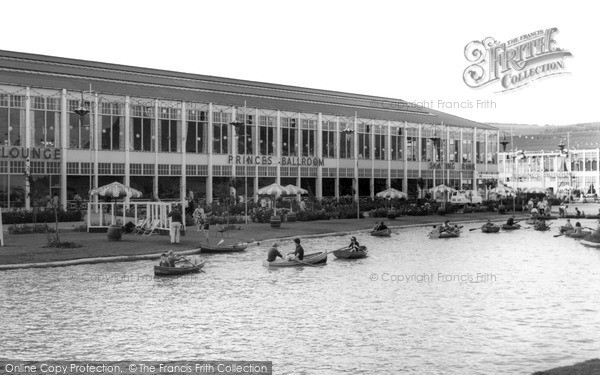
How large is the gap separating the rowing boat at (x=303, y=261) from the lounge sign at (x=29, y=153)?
36658 mm

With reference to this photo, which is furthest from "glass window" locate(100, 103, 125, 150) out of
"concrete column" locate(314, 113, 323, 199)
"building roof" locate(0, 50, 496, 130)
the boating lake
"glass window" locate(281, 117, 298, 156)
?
the boating lake

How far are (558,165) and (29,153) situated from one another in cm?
14073

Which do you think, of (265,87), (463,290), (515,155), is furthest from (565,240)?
(515,155)

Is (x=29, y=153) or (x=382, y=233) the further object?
(x=29, y=153)

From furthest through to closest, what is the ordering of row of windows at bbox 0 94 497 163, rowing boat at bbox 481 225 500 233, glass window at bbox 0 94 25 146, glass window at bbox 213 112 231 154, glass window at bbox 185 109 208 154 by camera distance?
glass window at bbox 213 112 231 154, glass window at bbox 185 109 208 154, row of windows at bbox 0 94 497 163, glass window at bbox 0 94 25 146, rowing boat at bbox 481 225 500 233

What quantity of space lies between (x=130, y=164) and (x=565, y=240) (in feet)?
135

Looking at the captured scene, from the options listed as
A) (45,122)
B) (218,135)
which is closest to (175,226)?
(45,122)

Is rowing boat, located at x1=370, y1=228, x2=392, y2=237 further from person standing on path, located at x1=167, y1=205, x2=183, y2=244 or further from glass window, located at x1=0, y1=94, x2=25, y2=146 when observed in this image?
glass window, located at x1=0, y1=94, x2=25, y2=146

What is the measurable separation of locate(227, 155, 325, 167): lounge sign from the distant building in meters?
81.3

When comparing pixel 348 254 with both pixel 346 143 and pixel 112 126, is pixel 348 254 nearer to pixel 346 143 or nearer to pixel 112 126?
pixel 112 126

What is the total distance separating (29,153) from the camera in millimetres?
67125

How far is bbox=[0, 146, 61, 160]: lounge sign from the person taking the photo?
66.1 meters

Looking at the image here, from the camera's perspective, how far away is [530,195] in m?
110

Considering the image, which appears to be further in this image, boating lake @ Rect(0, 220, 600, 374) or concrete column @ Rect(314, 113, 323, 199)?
concrete column @ Rect(314, 113, 323, 199)
